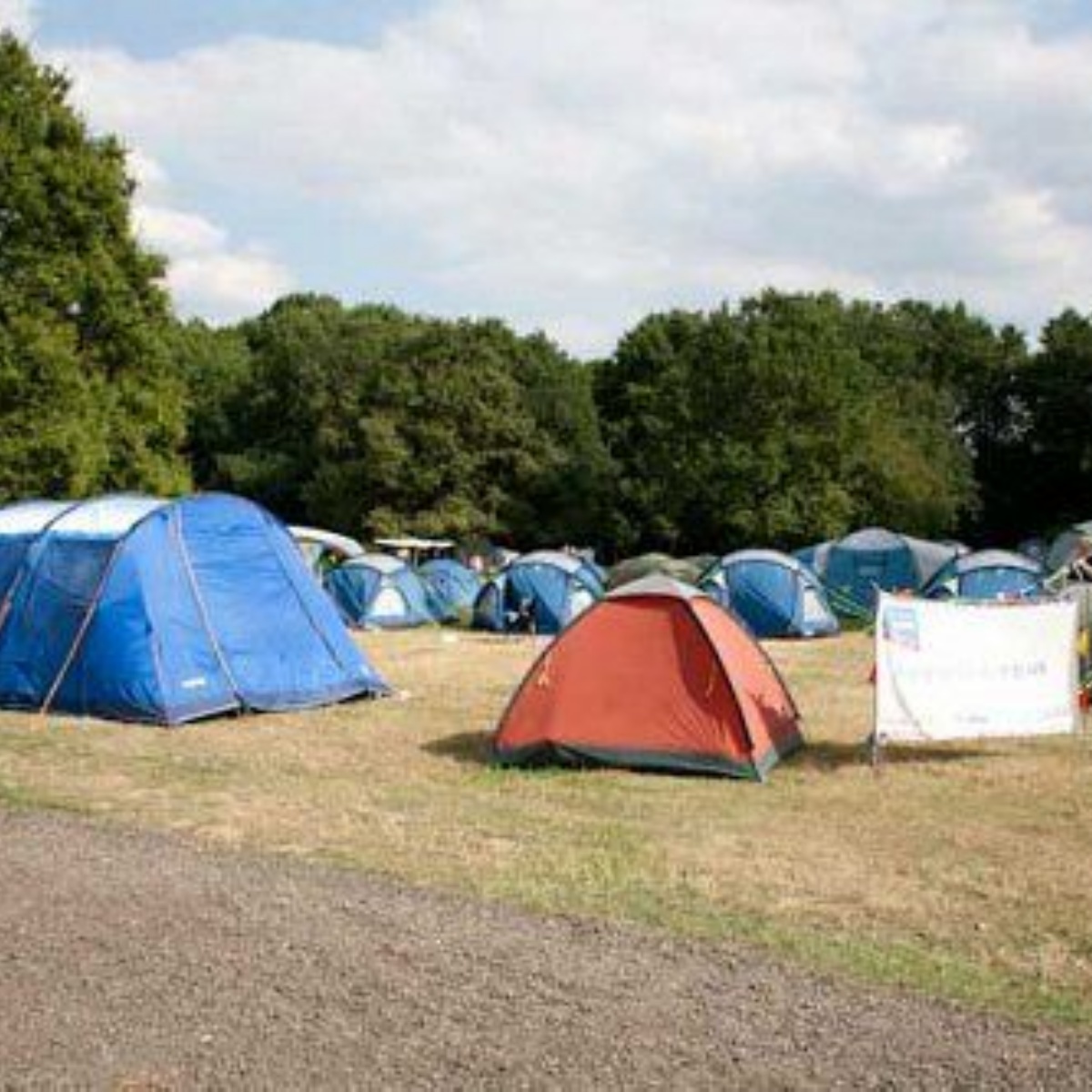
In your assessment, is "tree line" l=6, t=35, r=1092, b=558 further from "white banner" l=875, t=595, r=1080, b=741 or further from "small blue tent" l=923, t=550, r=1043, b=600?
"white banner" l=875, t=595, r=1080, b=741

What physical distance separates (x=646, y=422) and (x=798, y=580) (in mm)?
28105

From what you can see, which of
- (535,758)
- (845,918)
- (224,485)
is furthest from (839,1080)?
(224,485)

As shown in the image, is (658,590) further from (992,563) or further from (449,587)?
(449,587)

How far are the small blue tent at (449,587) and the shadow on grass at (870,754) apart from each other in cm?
2018

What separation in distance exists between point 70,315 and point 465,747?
1968cm

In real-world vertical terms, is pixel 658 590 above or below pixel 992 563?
above

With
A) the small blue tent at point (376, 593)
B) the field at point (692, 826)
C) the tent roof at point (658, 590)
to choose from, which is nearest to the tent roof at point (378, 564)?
the small blue tent at point (376, 593)

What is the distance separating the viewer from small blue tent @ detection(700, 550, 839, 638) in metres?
28.0

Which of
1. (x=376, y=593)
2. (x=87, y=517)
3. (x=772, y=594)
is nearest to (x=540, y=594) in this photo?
(x=376, y=593)

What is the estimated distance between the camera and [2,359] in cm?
2770

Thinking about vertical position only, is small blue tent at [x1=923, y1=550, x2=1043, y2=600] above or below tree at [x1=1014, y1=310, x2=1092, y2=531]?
below

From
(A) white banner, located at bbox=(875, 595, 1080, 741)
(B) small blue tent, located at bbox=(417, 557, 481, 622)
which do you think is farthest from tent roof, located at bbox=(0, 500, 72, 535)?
(B) small blue tent, located at bbox=(417, 557, 481, 622)

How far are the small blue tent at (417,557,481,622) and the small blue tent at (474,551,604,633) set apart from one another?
12.7ft

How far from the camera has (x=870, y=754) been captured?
12836mm
